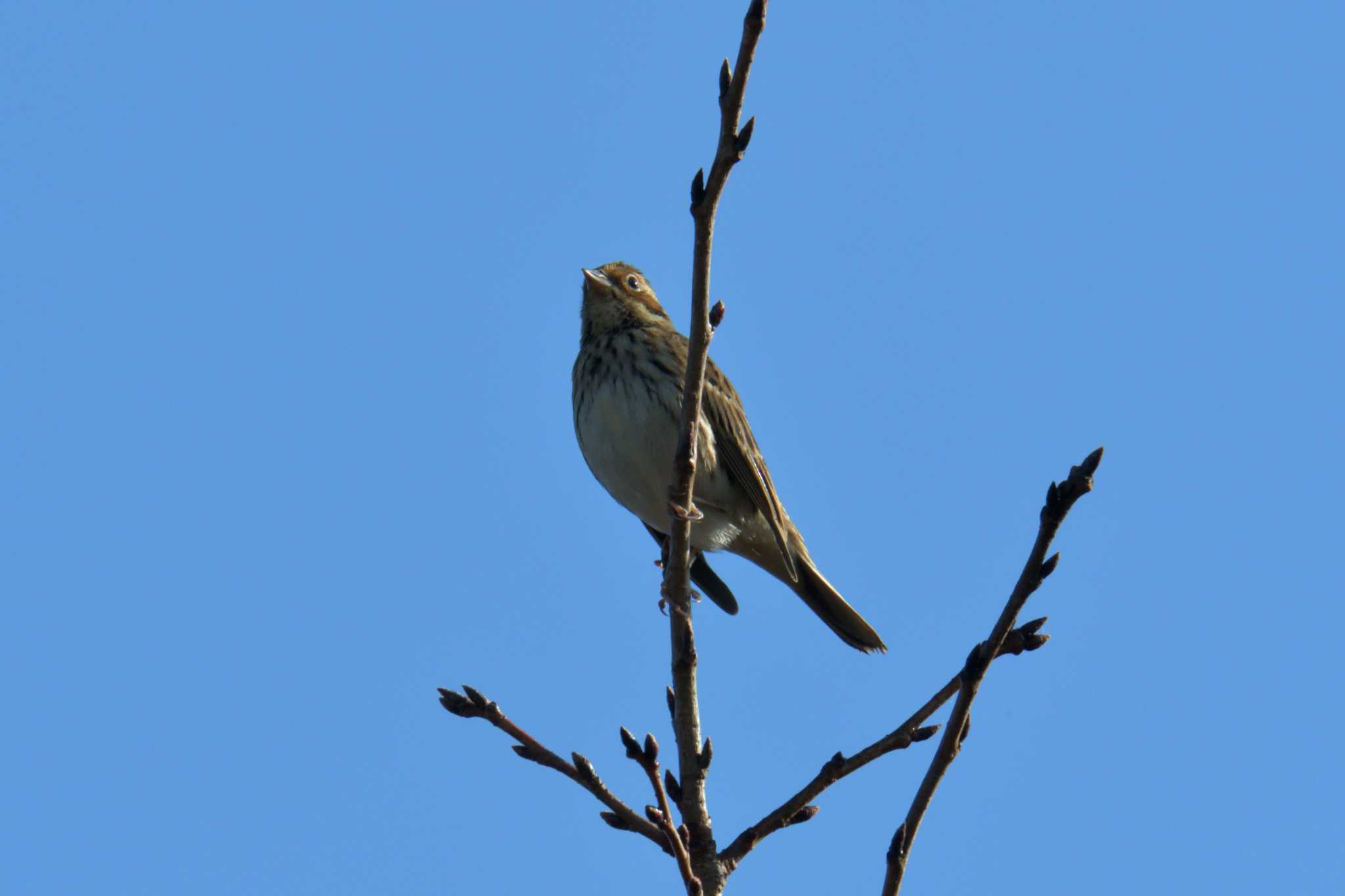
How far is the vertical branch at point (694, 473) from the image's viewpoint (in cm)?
341

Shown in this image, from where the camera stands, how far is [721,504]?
8.33 meters

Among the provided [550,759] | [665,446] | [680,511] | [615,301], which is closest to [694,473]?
[680,511]

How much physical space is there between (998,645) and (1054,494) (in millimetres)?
424

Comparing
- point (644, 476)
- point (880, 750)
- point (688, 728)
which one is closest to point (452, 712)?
point (688, 728)

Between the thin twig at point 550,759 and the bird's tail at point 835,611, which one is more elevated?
the bird's tail at point 835,611

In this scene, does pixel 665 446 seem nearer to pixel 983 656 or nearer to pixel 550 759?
pixel 550 759

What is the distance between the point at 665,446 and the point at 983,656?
188 inches

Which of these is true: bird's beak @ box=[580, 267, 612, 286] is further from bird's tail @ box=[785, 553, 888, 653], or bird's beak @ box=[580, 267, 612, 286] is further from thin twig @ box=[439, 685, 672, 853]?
thin twig @ box=[439, 685, 672, 853]

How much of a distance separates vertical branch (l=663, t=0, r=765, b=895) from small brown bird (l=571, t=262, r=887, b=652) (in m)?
2.72

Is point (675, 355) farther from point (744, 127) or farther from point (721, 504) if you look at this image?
point (744, 127)

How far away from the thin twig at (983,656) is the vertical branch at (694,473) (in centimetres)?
83

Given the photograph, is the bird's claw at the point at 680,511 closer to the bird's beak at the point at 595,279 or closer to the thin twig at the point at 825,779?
the thin twig at the point at 825,779

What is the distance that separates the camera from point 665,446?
25.5 feet

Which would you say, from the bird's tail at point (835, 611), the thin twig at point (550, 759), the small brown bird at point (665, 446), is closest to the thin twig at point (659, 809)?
the thin twig at point (550, 759)
